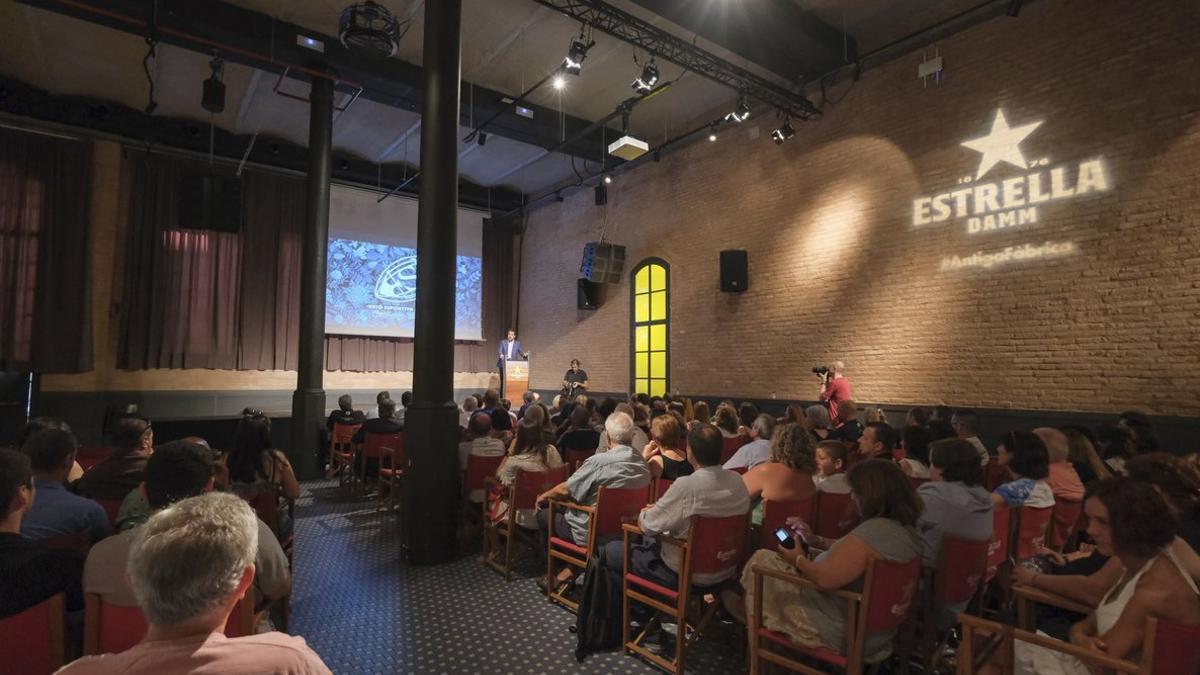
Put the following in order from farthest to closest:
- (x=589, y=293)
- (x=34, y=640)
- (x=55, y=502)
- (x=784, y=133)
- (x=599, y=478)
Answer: (x=589, y=293), (x=784, y=133), (x=599, y=478), (x=55, y=502), (x=34, y=640)

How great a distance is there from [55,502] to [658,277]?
926 centimetres

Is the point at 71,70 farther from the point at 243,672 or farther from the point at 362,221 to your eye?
the point at 243,672

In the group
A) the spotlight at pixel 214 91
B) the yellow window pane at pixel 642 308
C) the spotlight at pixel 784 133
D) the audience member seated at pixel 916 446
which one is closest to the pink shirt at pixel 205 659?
the audience member seated at pixel 916 446

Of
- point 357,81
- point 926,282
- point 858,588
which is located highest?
point 357,81

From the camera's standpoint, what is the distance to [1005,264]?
20.7 feet

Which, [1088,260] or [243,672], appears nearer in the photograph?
[243,672]

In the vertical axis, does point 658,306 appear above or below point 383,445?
above

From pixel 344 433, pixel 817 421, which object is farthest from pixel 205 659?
pixel 344 433

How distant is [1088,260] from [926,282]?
1.54 meters

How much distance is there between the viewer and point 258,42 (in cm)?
711

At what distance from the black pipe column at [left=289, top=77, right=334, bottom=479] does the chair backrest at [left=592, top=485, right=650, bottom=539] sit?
589cm

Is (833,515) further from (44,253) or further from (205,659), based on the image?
(44,253)

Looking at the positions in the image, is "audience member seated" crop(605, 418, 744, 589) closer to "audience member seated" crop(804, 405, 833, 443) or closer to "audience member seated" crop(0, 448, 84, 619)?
"audience member seated" crop(0, 448, 84, 619)

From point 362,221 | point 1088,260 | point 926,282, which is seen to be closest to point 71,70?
point 362,221
